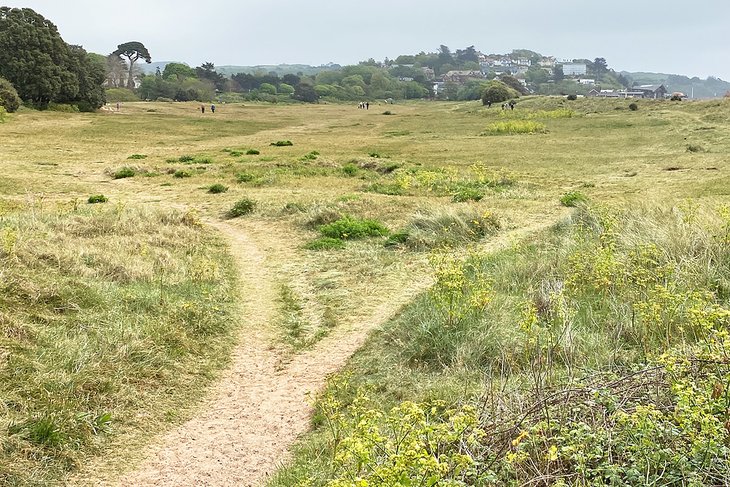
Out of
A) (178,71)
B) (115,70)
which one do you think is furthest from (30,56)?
(178,71)

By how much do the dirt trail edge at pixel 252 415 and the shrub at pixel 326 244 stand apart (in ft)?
12.1

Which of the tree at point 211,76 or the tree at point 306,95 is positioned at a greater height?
the tree at point 211,76

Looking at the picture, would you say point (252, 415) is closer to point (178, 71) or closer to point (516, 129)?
point (516, 129)

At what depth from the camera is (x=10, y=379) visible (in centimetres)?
591

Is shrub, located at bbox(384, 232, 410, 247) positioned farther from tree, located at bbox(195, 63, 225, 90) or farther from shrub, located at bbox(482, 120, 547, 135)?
tree, located at bbox(195, 63, 225, 90)

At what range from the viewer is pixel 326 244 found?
1331 cm

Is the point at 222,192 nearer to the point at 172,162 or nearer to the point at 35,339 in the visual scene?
the point at 172,162

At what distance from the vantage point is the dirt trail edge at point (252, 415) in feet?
17.7

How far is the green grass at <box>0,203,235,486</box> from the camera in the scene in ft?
17.6

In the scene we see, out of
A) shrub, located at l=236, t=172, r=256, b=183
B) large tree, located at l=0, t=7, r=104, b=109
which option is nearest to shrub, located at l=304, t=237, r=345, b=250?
shrub, located at l=236, t=172, r=256, b=183

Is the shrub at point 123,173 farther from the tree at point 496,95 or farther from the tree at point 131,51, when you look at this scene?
the tree at point 131,51

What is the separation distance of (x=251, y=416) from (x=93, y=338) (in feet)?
7.90

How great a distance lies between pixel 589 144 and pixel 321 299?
32605 millimetres

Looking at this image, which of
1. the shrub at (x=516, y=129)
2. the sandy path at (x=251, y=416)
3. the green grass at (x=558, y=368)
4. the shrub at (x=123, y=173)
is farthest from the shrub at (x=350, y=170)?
the shrub at (x=516, y=129)
